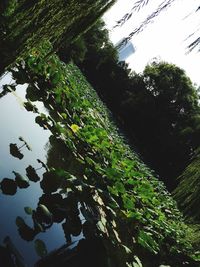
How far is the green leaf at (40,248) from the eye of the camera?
64.3 inches

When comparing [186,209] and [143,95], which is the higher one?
[143,95]

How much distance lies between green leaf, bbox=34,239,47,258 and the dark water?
0.09ft

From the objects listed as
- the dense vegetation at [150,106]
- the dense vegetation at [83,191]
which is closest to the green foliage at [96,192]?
the dense vegetation at [83,191]

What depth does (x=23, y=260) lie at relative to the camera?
1509 millimetres

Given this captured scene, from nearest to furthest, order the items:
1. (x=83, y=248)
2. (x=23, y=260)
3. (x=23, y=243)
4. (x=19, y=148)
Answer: (x=23, y=260)
(x=23, y=243)
(x=83, y=248)
(x=19, y=148)

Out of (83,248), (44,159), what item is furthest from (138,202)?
(83,248)

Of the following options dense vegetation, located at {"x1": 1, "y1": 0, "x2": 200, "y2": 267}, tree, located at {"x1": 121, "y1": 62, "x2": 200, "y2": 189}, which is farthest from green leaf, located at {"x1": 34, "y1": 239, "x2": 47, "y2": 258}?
tree, located at {"x1": 121, "y1": 62, "x2": 200, "y2": 189}

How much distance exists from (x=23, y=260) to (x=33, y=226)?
248 millimetres

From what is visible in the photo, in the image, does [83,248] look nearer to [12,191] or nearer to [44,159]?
[12,191]

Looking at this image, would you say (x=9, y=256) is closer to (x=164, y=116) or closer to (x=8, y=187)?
(x=8, y=187)

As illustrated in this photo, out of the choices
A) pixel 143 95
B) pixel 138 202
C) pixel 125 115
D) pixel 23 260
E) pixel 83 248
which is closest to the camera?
pixel 23 260

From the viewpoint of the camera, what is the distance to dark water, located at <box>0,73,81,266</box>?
1662 mm

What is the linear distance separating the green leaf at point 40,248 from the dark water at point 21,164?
→ 27 mm

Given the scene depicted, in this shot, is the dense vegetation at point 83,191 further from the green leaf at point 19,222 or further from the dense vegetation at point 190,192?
the dense vegetation at point 190,192
